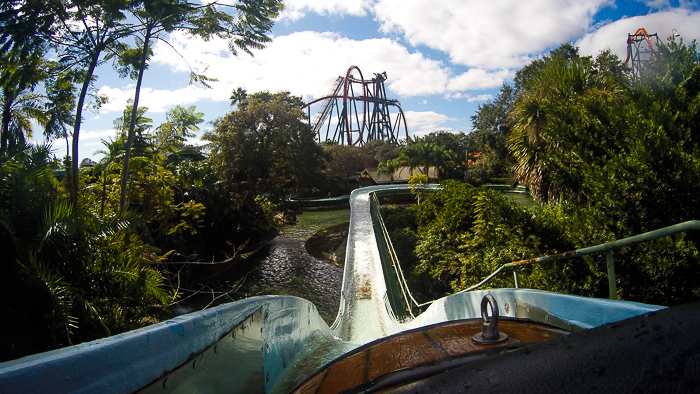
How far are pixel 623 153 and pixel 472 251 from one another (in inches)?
168

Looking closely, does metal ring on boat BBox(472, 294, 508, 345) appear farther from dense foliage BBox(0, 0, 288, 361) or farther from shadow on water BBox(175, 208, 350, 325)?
shadow on water BBox(175, 208, 350, 325)

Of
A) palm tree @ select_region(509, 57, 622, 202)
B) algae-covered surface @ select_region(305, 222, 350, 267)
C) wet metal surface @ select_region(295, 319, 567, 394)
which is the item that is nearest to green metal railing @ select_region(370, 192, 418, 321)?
palm tree @ select_region(509, 57, 622, 202)

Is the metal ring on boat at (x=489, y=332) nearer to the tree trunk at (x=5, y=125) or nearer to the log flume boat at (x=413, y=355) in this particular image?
the log flume boat at (x=413, y=355)

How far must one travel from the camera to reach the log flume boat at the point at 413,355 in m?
0.47

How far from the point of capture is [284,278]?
1462 cm

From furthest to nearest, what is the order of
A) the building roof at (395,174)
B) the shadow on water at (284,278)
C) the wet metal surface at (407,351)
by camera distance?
the building roof at (395,174)
the shadow on water at (284,278)
the wet metal surface at (407,351)

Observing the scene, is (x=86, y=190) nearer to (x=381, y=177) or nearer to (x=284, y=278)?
(x=284, y=278)

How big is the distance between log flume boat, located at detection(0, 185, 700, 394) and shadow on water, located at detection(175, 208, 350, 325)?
8.73 m

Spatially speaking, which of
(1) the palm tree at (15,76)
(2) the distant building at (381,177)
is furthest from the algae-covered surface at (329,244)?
(2) the distant building at (381,177)

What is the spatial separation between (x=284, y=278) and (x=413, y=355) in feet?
45.2

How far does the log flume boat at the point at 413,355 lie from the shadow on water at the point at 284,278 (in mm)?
8728

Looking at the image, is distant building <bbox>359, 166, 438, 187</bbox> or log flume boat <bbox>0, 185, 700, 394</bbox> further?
distant building <bbox>359, 166, 438, 187</bbox>

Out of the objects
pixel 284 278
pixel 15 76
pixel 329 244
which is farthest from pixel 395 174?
pixel 15 76

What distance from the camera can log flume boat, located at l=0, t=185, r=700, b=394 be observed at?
472mm
